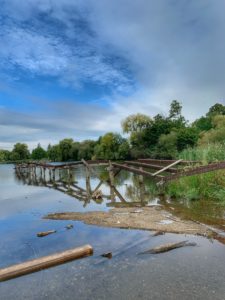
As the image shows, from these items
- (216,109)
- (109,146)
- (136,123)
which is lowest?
(109,146)

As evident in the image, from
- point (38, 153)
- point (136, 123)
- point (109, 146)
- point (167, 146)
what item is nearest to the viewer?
point (167, 146)

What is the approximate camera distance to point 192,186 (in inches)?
549

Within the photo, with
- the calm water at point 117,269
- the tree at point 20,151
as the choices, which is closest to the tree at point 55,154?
the tree at point 20,151

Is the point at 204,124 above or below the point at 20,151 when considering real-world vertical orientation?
above

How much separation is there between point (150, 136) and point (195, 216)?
51.3m

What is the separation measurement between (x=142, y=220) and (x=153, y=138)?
51343 mm

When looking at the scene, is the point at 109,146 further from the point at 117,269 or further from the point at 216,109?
the point at 117,269

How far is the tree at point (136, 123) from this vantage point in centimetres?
7088

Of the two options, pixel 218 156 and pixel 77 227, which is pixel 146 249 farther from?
pixel 218 156

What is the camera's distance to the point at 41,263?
19.4 feet

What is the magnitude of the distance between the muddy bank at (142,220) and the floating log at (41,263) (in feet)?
8.51

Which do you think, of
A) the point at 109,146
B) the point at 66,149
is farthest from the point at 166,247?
the point at 66,149

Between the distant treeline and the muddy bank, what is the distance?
89.4 feet

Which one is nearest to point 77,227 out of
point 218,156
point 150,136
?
point 218,156
